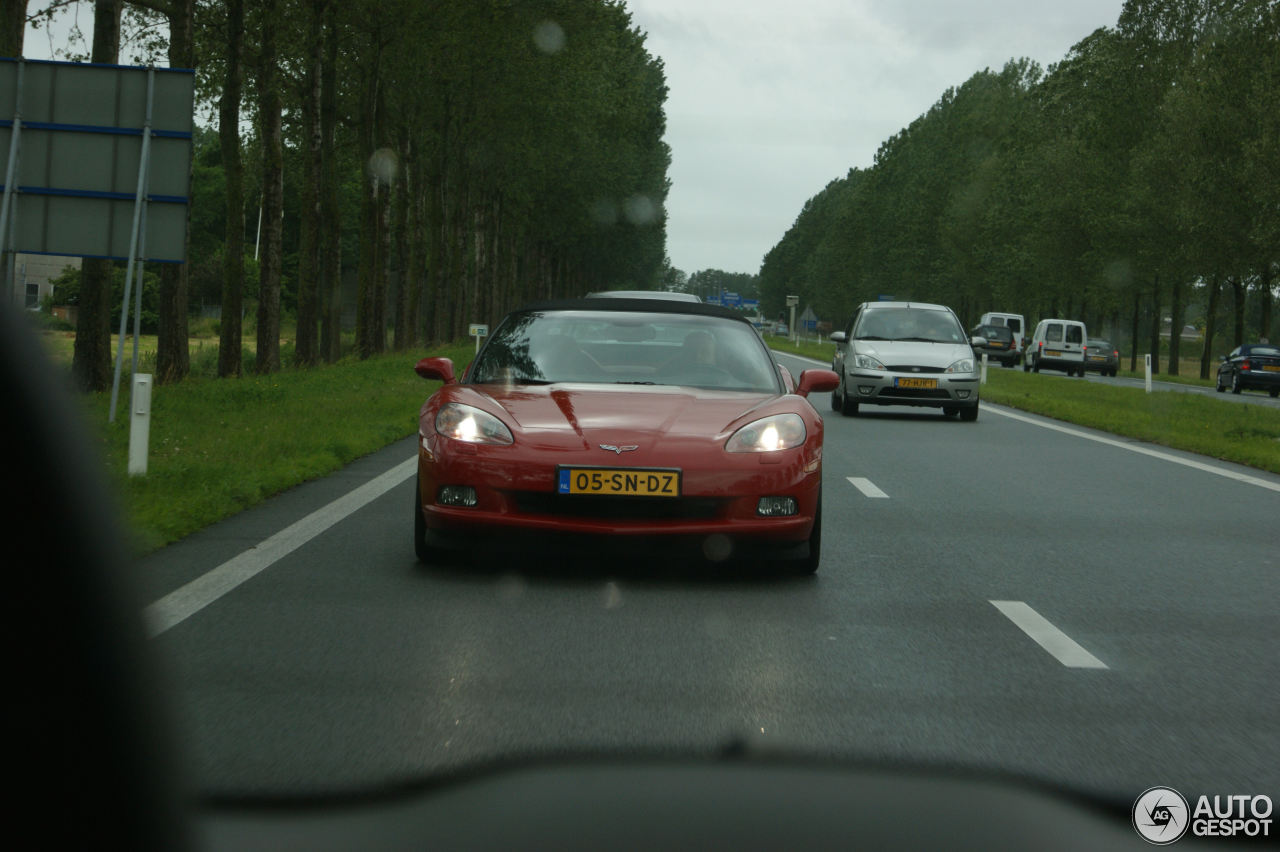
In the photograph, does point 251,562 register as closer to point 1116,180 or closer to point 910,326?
point 910,326

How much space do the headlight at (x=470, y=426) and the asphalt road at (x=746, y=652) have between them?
675 mm

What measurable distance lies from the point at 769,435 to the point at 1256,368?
39271 millimetres

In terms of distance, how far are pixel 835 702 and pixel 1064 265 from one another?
67.3m

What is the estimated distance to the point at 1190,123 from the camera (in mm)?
54438

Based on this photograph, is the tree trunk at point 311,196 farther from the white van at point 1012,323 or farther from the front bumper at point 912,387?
the white van at point 1012,323

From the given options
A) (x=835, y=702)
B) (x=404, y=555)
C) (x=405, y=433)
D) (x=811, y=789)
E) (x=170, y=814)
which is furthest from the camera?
(x=405, y=433)

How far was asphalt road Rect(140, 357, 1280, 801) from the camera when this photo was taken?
14.5 ft

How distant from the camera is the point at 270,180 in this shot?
25344mm

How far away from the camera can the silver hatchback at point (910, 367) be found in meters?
21.0

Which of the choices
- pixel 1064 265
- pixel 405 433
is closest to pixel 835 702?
pixel 405 433

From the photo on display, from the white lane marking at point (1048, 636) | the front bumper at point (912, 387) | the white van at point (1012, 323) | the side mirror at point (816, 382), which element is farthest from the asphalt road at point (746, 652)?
the white van at point (1012, 323)

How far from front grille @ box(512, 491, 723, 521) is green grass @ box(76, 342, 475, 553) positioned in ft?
6.16

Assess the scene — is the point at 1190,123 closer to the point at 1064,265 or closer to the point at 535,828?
the point at 1064,265

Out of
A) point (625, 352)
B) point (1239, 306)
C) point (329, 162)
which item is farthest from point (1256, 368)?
point (625, 352)
